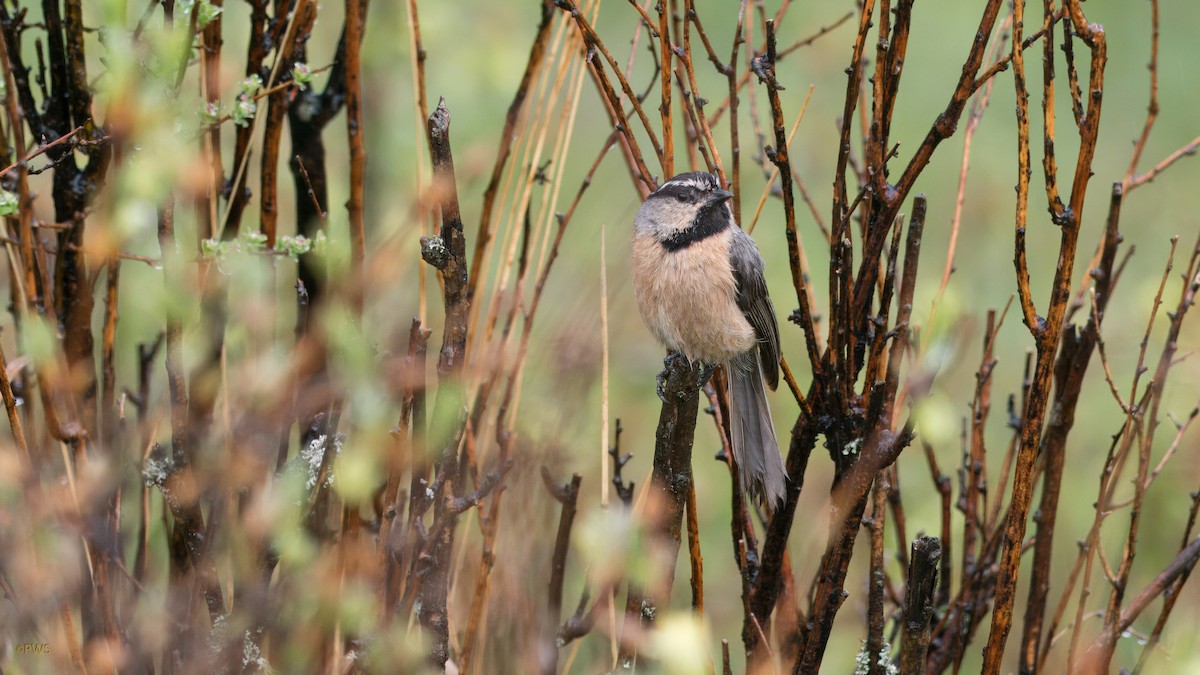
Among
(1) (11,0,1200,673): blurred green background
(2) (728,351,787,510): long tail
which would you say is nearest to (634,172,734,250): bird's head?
(1) (11,0,1200,673): blurred green background

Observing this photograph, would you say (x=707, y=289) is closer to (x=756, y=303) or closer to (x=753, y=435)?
(x=756, y=303)

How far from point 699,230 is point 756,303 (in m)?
0.25

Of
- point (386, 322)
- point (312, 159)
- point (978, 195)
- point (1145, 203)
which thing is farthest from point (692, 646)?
point (1145, 203)

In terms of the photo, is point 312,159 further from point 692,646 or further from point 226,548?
point 692,646

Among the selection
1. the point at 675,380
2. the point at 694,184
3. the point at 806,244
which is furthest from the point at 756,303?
the point at 806,244

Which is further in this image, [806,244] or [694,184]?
[806,244]

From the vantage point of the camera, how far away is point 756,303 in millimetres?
3238

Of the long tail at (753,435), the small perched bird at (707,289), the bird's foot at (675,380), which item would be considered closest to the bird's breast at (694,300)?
the small perched bird at (707,289)

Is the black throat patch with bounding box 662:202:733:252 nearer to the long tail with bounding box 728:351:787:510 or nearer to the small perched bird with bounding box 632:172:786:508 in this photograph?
the small perched bird with bounding box 632:172:786:508

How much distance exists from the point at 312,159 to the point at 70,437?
0.92 metres

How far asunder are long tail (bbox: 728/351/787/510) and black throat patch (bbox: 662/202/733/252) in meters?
0.34

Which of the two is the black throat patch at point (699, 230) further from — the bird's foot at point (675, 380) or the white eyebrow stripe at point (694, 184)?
the bird's foot at point (675, 380)

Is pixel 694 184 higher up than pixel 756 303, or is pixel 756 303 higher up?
pixel 694 184

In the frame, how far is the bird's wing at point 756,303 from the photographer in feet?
10.5
